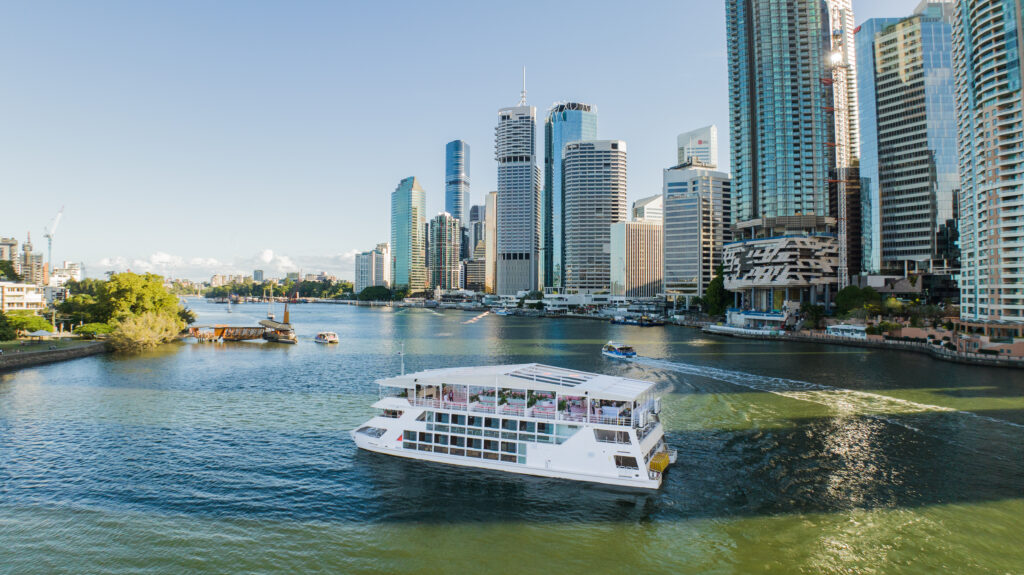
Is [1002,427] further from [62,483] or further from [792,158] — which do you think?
[792,158]

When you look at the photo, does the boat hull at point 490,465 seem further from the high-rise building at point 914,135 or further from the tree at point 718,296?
the high-rise building at point 914,135

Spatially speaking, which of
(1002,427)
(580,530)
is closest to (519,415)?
(580,530)

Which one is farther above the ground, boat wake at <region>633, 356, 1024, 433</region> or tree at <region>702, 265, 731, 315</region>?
tree at <region>702, 265, 731, 315</region>

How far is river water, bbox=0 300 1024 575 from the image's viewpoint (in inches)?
861

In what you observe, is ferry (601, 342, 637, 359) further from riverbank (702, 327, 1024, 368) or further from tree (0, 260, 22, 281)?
tree (0, 260, 22, 281)

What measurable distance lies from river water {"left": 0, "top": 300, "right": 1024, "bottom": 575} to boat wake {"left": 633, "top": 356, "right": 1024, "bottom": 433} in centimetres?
39

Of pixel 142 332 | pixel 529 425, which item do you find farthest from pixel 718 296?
pixel 529 425

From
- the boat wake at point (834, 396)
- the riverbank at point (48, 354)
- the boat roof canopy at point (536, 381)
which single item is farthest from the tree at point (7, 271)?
the boat wake at point (834, 396)

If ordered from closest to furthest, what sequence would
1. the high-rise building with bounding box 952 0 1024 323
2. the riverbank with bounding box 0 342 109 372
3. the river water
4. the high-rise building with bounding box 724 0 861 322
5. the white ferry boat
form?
1. the river water
2. the white ferry boat
3. the riverbank with bounding box 0 342 109 372
4. the high-rise building with bounding box 952 0 1024 323
5. the high-rise building with bounding box 724 0 861 322

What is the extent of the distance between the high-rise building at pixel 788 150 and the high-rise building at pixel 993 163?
47804 mm

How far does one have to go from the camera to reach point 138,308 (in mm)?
100312

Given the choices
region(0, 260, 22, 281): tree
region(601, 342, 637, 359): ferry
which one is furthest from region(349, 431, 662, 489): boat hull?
region(0, 260, 22, 281): tree

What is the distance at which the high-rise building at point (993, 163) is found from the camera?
267 feet

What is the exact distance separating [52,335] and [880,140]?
655 ft
